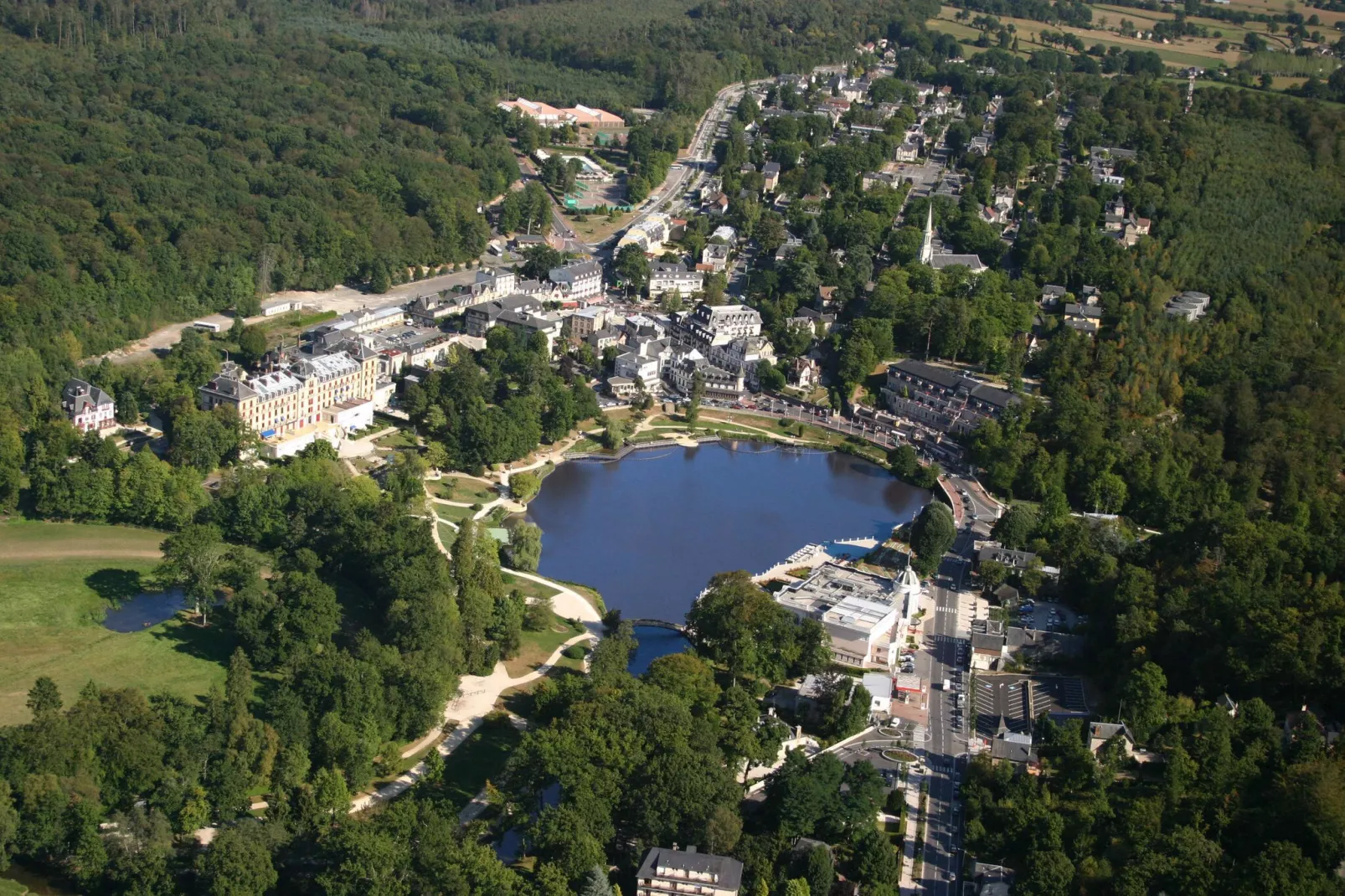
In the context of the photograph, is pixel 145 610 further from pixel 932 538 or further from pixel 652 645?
pixel 932 538

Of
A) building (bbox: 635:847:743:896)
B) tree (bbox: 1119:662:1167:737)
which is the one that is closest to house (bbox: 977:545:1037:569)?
tree (bbox: 1119:662:1167:737)

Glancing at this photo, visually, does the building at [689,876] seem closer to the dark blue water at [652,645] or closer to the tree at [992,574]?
the dark blue water at [652,645]

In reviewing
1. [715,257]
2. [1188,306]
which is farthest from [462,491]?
[1188,306]

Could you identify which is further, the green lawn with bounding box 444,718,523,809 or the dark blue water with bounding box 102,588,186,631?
the dark blue water with bounding box 102,588,186,631

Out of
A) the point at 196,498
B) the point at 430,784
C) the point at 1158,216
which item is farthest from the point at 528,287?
the point at 430,784

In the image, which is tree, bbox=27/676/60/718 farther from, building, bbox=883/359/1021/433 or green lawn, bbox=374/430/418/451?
building, bbox=883/359/1021/433

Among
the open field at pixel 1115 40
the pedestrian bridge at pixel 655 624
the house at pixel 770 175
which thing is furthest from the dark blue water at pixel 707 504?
the open field at pixel 1115 40

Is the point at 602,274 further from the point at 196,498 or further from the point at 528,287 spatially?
the point at 196,498
